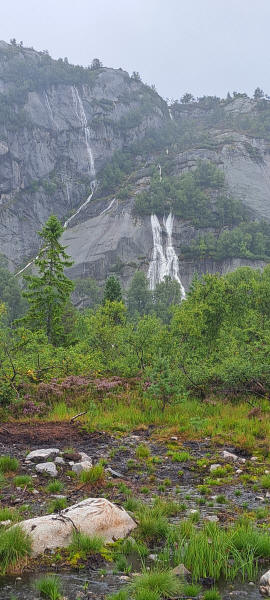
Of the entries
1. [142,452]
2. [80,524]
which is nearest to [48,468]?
[142,452]

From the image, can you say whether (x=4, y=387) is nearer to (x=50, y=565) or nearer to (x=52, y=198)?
(x=50, y=565)

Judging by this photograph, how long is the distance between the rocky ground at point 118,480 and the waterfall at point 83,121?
500 feet

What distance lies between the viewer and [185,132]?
184 m

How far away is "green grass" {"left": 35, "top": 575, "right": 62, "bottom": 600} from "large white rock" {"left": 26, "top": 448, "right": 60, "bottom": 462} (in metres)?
4.84

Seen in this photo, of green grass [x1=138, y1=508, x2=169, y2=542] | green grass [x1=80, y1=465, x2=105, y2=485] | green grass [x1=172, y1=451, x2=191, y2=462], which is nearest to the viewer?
green grass [x1=138, y1=508, x2=169, y2=542]

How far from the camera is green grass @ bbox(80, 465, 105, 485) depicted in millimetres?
8359

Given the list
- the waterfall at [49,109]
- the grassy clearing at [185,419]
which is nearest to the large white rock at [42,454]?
the grassy clearing at [185,419]

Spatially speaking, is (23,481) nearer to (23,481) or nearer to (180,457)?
(23,481)

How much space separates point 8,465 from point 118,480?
2399 mm

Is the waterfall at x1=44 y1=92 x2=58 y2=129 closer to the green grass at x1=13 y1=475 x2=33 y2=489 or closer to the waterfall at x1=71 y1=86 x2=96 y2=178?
the waterfall at x1=71 y1=86 x2=96 y2=178

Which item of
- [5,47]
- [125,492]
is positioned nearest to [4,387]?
[125,492]

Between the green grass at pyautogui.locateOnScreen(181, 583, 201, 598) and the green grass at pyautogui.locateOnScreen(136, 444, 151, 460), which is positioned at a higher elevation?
the green grass at pyautogui.locateOnScreen(181, 583, 201, 598)

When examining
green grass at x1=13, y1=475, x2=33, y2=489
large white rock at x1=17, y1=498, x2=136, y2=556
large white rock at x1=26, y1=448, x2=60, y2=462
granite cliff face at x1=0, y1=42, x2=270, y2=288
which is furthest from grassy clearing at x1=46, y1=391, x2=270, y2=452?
granite cliff face at x1=0, y1=42, x2=270, y2=288

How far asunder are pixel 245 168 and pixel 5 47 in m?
124
